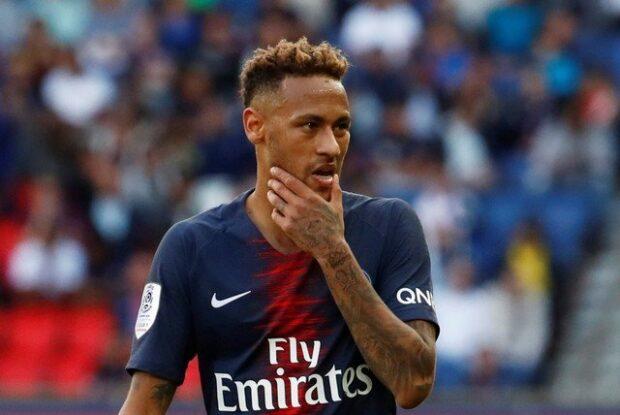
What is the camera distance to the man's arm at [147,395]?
4398 millimetres

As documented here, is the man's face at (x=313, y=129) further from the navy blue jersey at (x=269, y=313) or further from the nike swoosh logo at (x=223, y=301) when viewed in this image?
the nike swoosh logo at (x=223, y=301)

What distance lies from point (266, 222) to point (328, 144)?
1.41 ft

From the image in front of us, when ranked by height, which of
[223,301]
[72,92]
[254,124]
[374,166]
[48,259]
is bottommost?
[223,301]

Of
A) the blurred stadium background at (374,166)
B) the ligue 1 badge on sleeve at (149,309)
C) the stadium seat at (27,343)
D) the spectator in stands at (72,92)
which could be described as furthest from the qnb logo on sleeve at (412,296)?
the spectator in stands at (72,92)

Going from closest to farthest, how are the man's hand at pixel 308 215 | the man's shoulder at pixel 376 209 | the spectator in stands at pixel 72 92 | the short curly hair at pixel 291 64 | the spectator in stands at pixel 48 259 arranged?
the man's hand at pixel 308 215 < the short curly hair at pixel 291 64 < the man's shoulder at pixel 376 209 < the spectator in stands at pixel 48 259 < the spectator in stands at pixel 72 92

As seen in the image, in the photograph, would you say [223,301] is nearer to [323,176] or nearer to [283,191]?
[283,191]

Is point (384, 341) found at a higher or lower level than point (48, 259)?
lower

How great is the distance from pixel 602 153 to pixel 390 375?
823cm

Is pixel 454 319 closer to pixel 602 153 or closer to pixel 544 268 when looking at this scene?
pixel 544 268

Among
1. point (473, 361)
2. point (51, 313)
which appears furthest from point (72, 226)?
point (473, 361)

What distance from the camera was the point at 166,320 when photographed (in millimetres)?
4465

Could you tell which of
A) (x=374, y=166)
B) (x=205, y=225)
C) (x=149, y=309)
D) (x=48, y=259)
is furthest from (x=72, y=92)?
(x=149, y=309)

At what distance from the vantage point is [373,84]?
41.0 feet

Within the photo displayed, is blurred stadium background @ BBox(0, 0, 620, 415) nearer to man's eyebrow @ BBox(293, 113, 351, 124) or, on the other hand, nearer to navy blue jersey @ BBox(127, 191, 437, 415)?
navy blue jersey @ BBox(127, 191, 437, 415)
